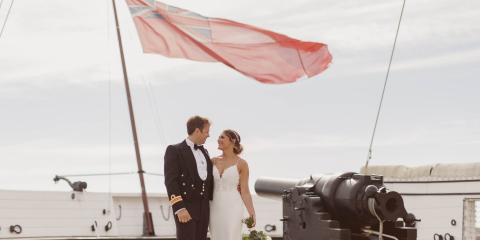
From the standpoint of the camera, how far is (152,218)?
12.6 meters

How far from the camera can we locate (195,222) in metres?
4.86

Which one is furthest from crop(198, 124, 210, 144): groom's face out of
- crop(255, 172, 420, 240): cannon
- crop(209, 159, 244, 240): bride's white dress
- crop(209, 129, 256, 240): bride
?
crop(255, 172, 420, 240): cannon

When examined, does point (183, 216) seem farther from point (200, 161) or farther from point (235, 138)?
point (235, 138)

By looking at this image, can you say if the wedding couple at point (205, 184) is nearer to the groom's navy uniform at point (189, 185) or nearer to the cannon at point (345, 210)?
the groom's navy uniform at point (189, 185)

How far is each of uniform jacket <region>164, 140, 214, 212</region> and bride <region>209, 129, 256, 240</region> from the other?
0.39 metres

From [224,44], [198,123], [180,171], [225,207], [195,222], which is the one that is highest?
[224,44]

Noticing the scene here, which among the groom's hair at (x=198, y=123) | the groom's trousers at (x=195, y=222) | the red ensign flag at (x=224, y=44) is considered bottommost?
the groom's trousers at (x=195, y=222)

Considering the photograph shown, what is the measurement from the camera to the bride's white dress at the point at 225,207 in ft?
17.0

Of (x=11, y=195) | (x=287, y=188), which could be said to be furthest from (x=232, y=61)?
(x=287, y=188)

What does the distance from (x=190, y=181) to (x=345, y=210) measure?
1.28 meters

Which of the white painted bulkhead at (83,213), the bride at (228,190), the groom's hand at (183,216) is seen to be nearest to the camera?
the groom's hand at (183,216)

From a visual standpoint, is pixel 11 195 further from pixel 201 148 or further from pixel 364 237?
pixel 364 237

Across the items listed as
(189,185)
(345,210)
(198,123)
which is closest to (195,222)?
(189,185)

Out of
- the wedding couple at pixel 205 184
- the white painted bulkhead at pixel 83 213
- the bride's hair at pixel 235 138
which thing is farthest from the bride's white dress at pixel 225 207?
the white painted bulkhead at pixel 83 213
